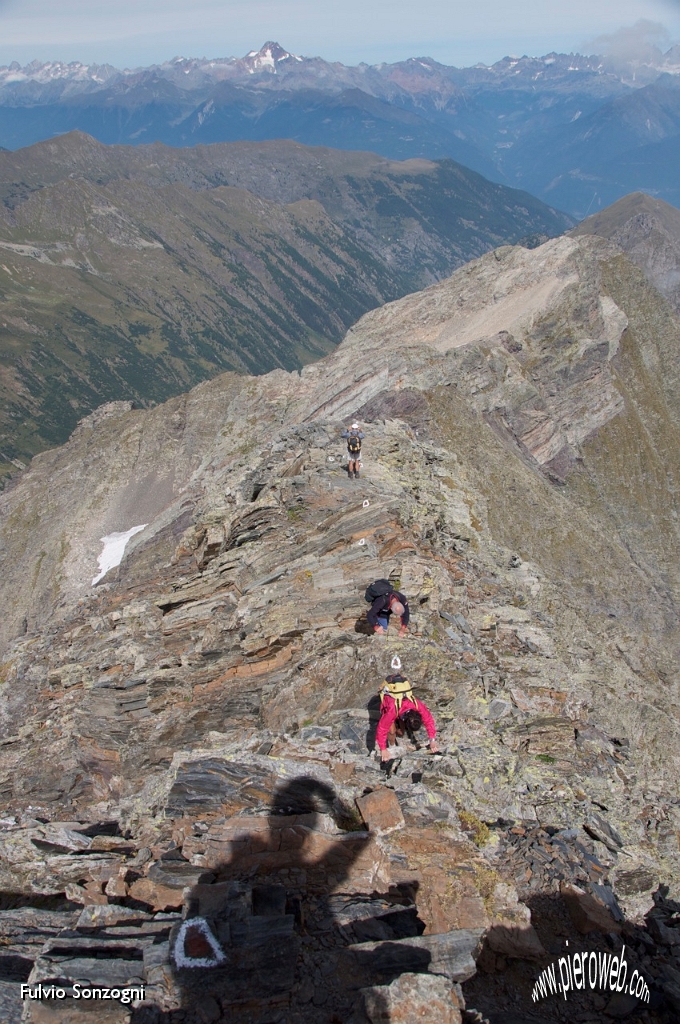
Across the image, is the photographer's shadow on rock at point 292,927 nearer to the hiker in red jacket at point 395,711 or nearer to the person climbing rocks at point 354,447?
the hiker in red jacket at point 395,711

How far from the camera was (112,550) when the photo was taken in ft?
233

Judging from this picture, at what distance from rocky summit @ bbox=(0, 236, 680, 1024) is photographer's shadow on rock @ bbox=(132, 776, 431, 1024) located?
49 mm

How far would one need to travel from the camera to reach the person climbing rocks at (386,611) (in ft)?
79.6

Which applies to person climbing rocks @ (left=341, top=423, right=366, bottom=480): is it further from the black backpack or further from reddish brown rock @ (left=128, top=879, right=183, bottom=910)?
reddish brown rock @ (left=128, top=879, right=183, bottom=910)

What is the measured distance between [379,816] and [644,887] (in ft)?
21.4

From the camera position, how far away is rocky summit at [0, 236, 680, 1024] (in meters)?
12.4

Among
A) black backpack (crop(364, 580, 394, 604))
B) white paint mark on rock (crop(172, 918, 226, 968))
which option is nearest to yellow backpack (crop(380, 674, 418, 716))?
black backpack (crop(364, 580, 394, 604))

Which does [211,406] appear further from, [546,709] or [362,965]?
[362,965]

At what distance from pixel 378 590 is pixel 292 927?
13491mm

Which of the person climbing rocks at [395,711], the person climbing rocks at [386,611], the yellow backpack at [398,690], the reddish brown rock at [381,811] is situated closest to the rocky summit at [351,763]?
the reddish brown rock at [381,811]

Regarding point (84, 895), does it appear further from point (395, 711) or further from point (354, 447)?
point (354, 447)

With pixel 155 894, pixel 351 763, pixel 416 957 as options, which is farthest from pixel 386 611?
pixel 416 957

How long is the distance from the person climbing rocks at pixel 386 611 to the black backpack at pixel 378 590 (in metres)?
0.33

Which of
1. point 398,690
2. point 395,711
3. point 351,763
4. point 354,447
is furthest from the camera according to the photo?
point 354,447
